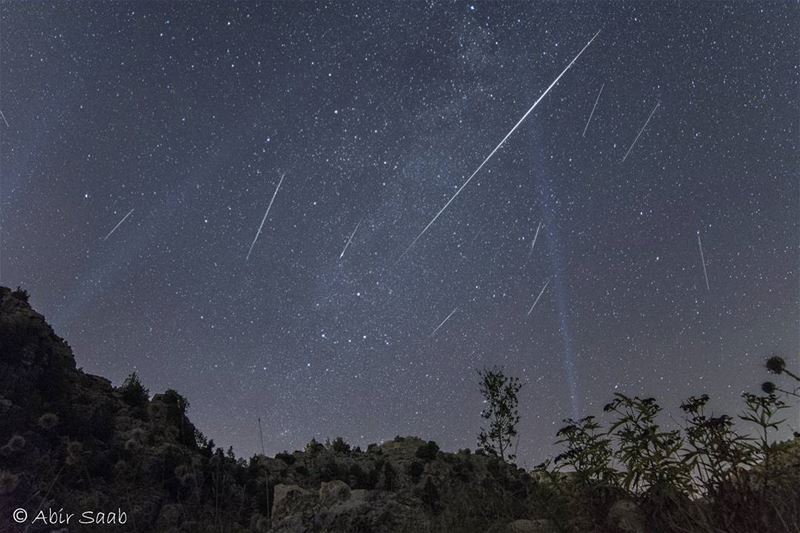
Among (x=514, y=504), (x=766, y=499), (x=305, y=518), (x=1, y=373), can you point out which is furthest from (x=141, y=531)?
(x=766, y=499)

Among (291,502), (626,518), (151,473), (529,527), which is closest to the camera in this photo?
(626,518)

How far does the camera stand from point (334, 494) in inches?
288

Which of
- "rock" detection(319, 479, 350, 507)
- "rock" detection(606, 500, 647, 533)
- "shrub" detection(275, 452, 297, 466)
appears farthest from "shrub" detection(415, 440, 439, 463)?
"rock" detection(606, 500, 647, 533)

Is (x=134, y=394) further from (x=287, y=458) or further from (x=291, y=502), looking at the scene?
(x=291, y=502)

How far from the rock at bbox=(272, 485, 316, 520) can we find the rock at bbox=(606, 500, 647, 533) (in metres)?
3.95

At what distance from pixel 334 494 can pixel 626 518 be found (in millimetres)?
3885

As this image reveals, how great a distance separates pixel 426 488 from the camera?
18.0 meters

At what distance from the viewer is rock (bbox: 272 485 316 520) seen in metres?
7.19

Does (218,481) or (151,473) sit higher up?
(151,473)

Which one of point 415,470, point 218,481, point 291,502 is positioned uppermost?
point 415,470

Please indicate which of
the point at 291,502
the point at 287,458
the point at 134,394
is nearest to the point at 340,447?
the point at 287,458

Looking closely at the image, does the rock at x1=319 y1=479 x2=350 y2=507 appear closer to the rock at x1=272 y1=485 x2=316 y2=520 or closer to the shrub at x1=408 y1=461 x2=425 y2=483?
the rock at x1=272 y1=485 x2=316 y2=520

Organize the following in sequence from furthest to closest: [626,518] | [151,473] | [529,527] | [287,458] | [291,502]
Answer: [287,458], [151,473], [291,502], [529,527], [626,518]

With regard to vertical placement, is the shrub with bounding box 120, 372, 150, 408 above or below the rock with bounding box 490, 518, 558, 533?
above
